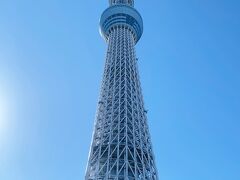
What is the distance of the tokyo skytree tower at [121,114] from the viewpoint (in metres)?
47.4

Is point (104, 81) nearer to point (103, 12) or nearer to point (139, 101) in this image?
point (139, 101)

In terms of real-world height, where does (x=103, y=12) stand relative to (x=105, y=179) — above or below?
above

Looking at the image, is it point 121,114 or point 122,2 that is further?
point 122,2

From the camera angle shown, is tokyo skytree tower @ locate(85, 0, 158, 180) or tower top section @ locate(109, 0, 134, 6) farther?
tower top section @ locate(109, 0, 134, 6)

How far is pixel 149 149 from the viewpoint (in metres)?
51.8

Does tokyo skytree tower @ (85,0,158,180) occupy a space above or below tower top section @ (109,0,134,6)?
below

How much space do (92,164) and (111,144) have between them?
3680mm

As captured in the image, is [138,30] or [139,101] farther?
[138,30]

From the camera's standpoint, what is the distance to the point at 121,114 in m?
56.2

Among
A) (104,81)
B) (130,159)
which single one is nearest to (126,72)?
(104,81)

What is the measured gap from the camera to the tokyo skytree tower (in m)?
47.4

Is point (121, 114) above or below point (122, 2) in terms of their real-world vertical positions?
below

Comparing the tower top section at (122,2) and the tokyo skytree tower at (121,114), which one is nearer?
the tokyo skytree tower at (121,114)

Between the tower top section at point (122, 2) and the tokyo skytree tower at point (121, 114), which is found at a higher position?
the tower top section at point (122, 2)
